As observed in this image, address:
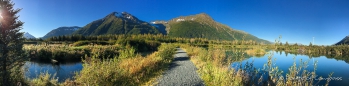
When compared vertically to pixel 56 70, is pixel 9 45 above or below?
above

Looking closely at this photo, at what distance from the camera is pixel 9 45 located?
603 cm

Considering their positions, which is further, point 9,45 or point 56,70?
point 56,70

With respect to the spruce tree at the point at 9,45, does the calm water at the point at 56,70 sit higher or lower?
lower

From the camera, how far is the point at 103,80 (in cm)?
587

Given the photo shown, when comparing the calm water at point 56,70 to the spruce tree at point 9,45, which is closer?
the spruce tree at point 9,45

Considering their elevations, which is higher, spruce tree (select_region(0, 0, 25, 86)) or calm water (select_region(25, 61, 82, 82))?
spruce tree (select_region(0, 0, 25, 86))

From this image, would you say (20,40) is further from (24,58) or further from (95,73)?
(95,73)

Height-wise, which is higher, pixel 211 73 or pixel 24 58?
pixel 24 58

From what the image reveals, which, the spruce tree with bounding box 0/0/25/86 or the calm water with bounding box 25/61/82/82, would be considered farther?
the calm water with bounding box 25/61/82/82

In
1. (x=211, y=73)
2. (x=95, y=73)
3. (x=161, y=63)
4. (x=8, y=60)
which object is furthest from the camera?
(x=161, y=63)

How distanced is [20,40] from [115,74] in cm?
339

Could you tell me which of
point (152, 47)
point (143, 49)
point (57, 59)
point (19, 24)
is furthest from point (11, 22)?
point (152, 47)

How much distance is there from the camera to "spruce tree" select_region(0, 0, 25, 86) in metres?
Result: 5.91

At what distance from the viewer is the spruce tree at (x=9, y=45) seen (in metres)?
5.91
